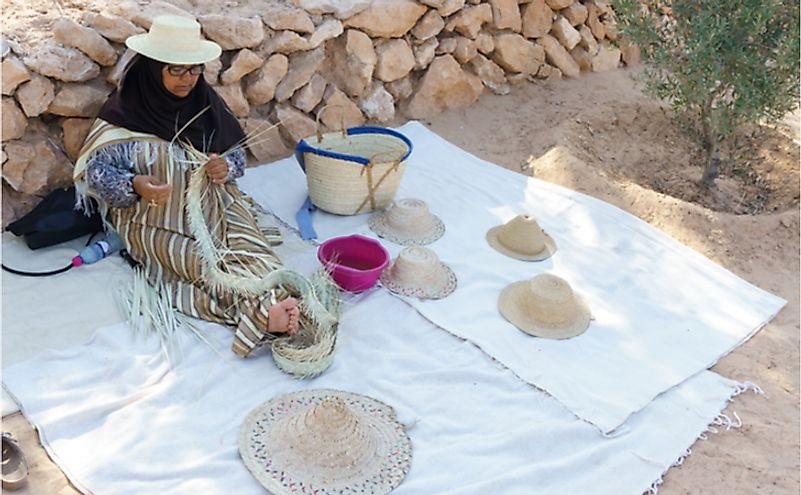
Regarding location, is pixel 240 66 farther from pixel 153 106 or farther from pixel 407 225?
pixel 407 225

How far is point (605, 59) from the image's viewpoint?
569cm

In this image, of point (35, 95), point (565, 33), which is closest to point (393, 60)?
point (565, 33)

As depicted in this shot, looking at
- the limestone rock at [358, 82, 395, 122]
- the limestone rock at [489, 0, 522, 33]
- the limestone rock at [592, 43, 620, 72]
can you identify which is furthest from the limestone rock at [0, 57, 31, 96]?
the limestone rock at [592, 43, 620, 72]

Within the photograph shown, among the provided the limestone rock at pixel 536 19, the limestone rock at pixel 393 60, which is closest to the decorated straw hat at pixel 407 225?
the limestone rock at pixel 393 60

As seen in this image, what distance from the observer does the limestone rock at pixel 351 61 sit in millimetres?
4332

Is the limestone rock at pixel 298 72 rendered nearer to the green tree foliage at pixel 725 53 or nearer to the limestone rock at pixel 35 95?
the limestone rock at pixel 35 95

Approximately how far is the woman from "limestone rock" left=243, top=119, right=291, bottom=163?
87 cm

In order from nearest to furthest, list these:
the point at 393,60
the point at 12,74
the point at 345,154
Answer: the point at 12,74 → the point at 345,154 → the point at 393,60

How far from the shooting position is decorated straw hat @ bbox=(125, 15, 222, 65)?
2803mm

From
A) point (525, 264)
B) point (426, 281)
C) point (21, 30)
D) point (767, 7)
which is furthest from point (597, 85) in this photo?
point (21, 30)

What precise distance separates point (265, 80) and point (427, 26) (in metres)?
1.25

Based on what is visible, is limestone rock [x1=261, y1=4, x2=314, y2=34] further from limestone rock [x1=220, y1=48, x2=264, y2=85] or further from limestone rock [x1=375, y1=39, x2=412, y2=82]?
limestone rock [x1=375, y1=39, x2=412, y2=82]

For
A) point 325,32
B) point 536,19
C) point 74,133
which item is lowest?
point 74,133

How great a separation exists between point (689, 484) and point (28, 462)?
6.99ft
